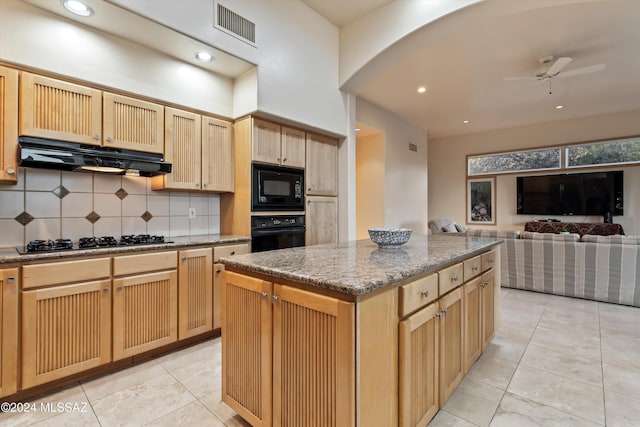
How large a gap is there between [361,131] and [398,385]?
16.5ft

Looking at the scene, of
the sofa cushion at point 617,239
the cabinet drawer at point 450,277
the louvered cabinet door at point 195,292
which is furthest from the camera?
the sofa cushion at point 617,239

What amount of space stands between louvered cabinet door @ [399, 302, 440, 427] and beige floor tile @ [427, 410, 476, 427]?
9 centimetres

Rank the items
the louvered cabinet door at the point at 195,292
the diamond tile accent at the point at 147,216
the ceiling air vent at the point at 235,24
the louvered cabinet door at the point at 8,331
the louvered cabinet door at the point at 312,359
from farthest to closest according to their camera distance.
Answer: the diamond tile accent at the point at 147,216
the ceiling air vent at the point at 235,24
the louvered cabinet door at the point at 195,292
the louvered cabinet door at the point at 8,331
the louvered cabinet door at the point at 312,359

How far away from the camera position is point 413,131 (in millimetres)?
6844

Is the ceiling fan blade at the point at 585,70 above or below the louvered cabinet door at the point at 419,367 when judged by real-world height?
above

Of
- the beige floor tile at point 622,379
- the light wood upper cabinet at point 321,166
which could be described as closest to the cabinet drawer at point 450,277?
the beige floor tile at point 622,379

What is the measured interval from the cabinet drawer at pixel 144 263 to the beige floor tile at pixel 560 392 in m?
2.50

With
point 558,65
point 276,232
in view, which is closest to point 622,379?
point 276,232

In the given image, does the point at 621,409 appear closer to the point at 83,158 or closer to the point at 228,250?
the point at 228,250

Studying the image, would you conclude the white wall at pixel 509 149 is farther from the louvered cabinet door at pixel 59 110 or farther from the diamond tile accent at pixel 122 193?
the louvered cabinet door at pixel 59 110

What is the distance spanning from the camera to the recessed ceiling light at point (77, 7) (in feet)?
6.64

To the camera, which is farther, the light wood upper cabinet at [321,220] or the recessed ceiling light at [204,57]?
the light wood upper cabinet at [321,220]

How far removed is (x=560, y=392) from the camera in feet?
6.21

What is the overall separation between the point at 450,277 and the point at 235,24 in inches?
106
